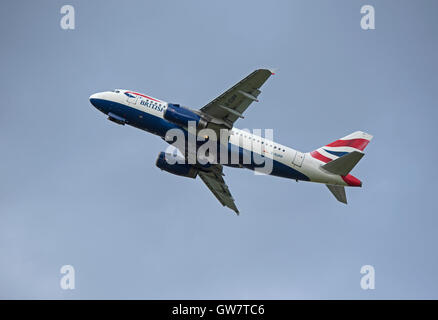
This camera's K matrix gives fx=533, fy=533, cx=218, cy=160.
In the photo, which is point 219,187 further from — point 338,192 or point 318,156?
point 338,192

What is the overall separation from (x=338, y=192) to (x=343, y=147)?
506cm

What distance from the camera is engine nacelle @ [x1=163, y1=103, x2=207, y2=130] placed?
171 ft

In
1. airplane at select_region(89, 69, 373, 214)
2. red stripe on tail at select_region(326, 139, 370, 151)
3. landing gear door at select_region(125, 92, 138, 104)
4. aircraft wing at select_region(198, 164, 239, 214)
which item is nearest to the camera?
airplane at select_region(89, 69, 373, 214)

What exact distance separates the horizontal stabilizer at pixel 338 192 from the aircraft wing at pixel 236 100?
38.8ft

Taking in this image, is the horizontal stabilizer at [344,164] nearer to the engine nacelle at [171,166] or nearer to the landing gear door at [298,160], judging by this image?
the landing gear door at [298,160]

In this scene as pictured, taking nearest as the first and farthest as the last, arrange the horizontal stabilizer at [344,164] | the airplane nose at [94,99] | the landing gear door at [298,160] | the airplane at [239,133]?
the horizontal stabilizer at [344,164]
the airplane at [239,133]
the landing gear door at [298,160]
the airplane nose at [94,99]

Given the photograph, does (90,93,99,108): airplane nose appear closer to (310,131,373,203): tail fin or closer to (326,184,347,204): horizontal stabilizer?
(310,131,373,203): tail fin

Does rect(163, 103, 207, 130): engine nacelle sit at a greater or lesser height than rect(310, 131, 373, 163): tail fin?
greater

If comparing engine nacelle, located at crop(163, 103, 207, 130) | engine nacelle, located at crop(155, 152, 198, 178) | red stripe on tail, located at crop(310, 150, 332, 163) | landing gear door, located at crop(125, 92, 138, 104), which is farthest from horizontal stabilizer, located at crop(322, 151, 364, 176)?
landing gear door, located at crop(125, 92, 138, 104)

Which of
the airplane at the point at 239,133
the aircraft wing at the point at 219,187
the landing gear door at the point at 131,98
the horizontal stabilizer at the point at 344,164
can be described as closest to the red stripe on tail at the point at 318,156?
the airplane at the point at 239,133

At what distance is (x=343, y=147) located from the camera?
182 ft

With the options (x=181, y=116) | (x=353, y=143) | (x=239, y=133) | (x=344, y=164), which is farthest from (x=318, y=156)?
(x=181, y=116)

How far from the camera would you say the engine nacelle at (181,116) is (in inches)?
2047

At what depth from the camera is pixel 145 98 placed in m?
54.9
